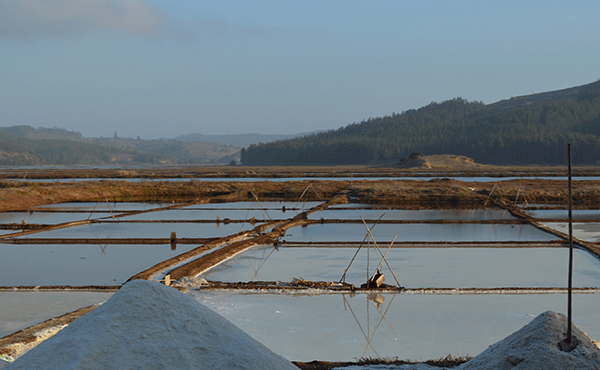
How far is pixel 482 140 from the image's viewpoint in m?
69.1

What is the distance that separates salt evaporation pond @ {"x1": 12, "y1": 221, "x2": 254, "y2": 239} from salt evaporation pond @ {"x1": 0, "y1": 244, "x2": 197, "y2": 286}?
1.18 meters

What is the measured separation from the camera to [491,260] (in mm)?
8180

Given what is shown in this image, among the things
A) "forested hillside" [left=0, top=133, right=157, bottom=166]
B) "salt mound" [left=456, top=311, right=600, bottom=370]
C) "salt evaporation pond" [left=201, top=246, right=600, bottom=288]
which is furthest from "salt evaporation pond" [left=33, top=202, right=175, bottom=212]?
"forested hillside" [left=0, top=133, right=157, bottom=166]

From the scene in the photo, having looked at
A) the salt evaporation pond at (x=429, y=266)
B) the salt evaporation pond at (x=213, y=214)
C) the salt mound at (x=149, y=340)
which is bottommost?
the salt evaporation pond at (x=429, y=266)

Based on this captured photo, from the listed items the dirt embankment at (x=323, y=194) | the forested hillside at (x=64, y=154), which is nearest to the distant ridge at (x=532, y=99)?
the dirt embankment at (x=323, y=194)

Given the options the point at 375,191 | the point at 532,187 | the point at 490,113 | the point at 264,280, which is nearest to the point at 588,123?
the point at 490,113

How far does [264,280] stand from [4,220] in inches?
404

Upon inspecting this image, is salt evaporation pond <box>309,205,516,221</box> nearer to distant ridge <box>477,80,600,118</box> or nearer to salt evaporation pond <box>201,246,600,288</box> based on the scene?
salt evaporation pond <box>201,246,600,288</box>

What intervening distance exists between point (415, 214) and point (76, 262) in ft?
31.3

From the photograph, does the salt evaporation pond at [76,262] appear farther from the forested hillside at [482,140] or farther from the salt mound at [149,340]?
the forested hillside at [482,140]

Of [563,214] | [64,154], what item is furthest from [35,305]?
[64,154]

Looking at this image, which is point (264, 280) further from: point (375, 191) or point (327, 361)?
point (375, 191)

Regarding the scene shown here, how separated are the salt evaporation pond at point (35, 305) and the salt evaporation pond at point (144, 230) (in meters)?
4.79

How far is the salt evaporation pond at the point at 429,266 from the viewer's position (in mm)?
6715
